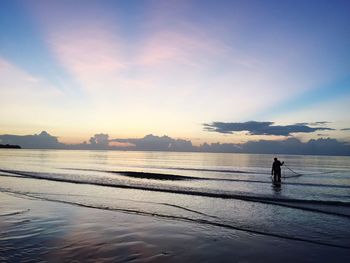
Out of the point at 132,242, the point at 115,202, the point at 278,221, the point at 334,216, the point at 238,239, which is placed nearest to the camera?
the point at 132,242

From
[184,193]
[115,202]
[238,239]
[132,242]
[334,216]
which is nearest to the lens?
[132,242]

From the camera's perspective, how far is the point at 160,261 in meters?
7.65

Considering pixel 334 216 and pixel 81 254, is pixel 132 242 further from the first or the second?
pixel 334 216

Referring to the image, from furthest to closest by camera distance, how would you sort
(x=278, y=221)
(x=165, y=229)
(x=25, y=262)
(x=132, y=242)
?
1. (x=278, y=221)
2. (x=165, y=229)
3. (x=132, y=242)
4. (x=25, y=262)

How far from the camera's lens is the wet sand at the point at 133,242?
7.91 meters

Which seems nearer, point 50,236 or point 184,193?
point 50,236

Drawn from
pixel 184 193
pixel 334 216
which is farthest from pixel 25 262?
pixel 184 193

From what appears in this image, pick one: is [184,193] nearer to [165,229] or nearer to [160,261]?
[165,229]

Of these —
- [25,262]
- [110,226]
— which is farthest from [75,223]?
[25,262]

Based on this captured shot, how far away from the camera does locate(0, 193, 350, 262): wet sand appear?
26.0 ft

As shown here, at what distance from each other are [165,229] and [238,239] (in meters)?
2.77

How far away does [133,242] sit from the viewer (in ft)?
30.6

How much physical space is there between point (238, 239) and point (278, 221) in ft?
13.6

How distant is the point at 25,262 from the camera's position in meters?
7.09
